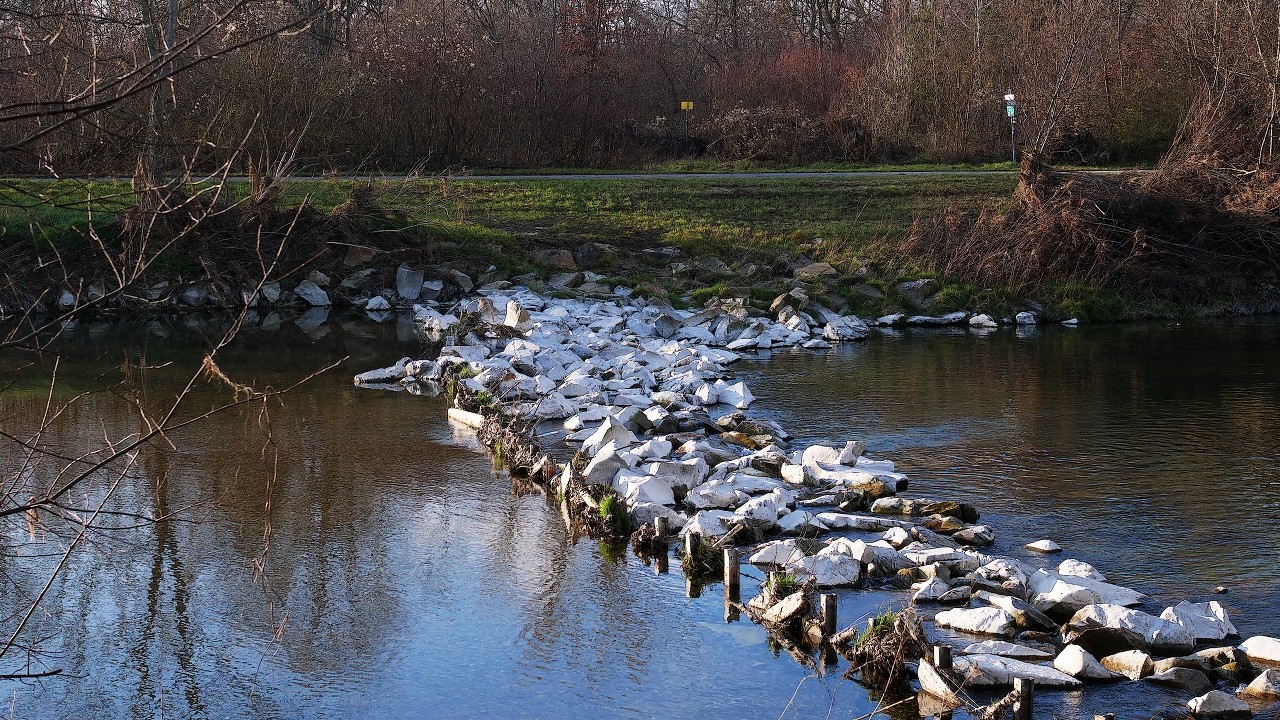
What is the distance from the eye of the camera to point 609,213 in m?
19.1

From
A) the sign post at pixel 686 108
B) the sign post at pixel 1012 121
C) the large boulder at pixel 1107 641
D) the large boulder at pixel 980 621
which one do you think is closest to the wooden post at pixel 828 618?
the large boulder at pixel 980 621

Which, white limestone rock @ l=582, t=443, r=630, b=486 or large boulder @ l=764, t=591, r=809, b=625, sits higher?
white limestone rock @ l=582, t=443, r=630, b=486

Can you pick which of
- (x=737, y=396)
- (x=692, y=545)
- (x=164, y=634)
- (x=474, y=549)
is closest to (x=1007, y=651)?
(x=692, y=545)

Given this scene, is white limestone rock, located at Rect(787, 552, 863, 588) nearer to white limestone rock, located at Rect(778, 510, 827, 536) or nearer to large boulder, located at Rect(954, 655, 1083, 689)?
white limestone rock, located at Rect(778, 510, 827, 536)

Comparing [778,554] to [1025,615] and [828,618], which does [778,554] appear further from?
[1025,615]

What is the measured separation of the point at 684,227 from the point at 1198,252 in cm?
740

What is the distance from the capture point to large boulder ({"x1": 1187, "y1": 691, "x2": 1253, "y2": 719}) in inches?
171

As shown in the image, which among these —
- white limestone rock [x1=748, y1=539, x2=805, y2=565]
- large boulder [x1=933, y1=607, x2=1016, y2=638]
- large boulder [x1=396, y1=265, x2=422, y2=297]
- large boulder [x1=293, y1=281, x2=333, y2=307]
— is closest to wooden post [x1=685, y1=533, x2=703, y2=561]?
white limestone rock [x1=748, y1=539, x2=805, y2=565]

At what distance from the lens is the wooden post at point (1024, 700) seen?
14.0 ft

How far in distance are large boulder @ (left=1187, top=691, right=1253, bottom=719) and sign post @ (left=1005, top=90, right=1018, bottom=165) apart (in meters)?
19.8

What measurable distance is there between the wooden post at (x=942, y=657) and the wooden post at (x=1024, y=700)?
41 centimetres

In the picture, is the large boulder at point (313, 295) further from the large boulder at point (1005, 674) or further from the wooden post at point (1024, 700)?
the wooden post at point (1024, 700)

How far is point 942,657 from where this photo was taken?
4660mm

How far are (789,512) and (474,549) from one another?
184 centimetres
